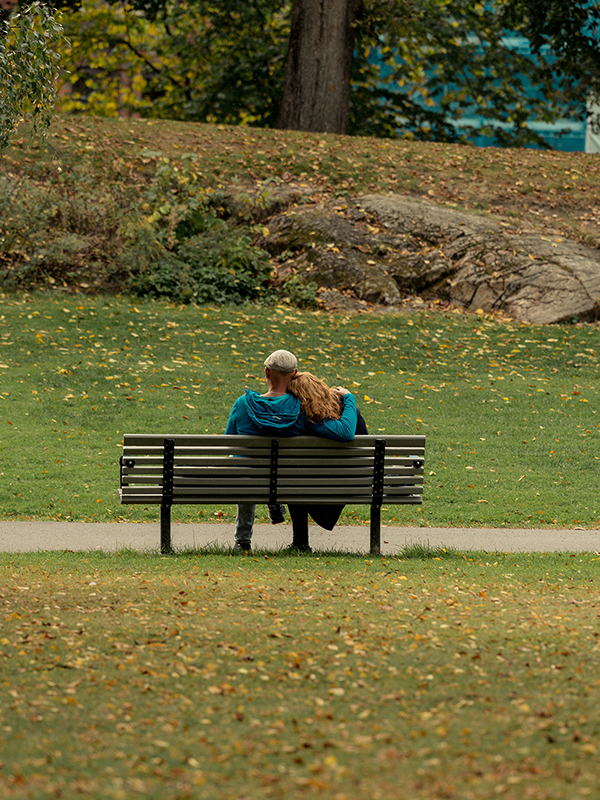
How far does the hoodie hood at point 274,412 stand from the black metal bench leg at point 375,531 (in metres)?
0.89

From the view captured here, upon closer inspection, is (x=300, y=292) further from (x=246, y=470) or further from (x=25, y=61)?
(x=246, y=470)

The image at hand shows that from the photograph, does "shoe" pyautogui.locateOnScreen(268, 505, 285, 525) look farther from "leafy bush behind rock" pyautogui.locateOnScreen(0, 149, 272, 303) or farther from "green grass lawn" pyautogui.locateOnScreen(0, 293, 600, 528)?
"leafy bush behind rock" pyautogui.locateOnScreen(0, 149, 272, 303)

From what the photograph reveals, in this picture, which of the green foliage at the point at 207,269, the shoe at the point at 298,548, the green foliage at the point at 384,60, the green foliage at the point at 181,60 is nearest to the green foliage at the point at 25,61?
the shoe at the point at 298,548

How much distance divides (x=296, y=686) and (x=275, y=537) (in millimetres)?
3505

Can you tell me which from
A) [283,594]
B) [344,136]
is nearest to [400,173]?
[344,136]

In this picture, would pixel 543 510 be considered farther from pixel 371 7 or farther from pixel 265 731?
pixel 371 7

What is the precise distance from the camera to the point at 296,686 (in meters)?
3.48

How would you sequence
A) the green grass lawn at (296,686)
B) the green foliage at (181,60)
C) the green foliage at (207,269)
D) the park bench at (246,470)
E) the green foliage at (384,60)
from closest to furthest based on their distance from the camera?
the green grass lawn at (296,686), the park bench at (246,470), the green foliage at (207,269), the green foliage at (384,60), the green foliage at (181,60)

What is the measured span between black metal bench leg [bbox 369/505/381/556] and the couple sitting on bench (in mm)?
588

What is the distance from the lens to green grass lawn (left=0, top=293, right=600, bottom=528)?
26.3 ft

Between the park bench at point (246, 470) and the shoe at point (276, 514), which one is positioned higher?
the park bench at point (246, 470)

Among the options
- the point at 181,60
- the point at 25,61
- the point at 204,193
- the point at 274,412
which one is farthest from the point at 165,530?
the point at 181,60

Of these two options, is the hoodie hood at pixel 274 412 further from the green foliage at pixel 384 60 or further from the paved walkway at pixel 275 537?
the green foliage at pixel 384 60

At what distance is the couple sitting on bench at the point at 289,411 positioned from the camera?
620 cm
